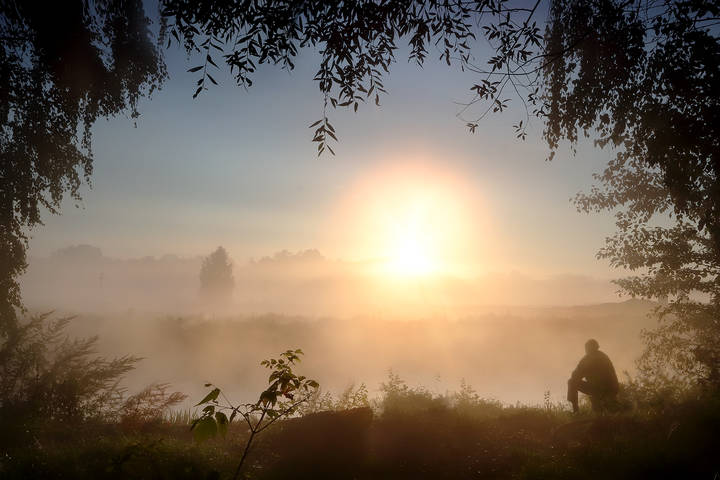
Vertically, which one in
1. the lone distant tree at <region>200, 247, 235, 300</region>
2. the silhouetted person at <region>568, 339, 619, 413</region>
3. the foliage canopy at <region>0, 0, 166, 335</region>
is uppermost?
the lone distant tree at <region>200, 247, 235, 300</region>

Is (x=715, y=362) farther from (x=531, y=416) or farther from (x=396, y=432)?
(x=396, y=432)

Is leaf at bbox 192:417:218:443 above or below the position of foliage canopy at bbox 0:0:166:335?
below

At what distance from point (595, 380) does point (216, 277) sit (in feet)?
285

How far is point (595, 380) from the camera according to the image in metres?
8.64

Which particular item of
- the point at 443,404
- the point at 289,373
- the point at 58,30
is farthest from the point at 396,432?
the point at 58,30

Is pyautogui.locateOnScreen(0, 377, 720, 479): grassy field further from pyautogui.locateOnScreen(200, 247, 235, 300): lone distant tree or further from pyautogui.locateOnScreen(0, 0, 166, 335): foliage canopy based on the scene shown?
pyautogui.locateOnScreen(200, 247, 235, 300): lone distant tree

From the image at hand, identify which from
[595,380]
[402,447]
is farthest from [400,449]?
[595,380]

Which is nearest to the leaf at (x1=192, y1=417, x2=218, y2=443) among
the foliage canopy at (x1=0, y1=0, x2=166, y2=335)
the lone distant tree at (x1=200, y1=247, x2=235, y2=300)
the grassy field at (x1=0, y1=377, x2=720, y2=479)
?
the grassy field at (x1=0, y1=377, x2=720, y2=479)

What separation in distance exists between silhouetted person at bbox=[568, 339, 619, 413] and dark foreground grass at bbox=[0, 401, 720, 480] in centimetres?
95

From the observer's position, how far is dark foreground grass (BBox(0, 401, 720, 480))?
209 inches

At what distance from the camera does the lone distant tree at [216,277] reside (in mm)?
85125

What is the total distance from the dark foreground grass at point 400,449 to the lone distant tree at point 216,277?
81.7 metres

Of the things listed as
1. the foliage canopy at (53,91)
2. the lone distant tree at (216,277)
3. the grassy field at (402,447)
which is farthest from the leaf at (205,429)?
the lone distant tree at (216,277)

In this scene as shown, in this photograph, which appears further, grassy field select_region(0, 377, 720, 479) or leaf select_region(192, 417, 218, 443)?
grassy field select_region(0, 377, 720, 479)
